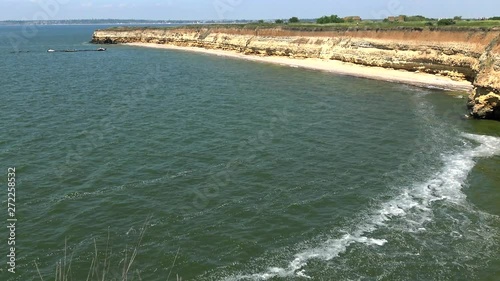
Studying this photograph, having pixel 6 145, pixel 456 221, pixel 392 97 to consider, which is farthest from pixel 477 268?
pixel 392 97

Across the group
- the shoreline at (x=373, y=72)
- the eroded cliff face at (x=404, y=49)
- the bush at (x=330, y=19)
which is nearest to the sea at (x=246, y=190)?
the eroded cliff face at (x=404, y=49)

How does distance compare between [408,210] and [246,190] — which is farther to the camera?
[246,190]

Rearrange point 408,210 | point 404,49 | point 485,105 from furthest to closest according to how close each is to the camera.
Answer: point 404,49, point 485,105, point 408,210

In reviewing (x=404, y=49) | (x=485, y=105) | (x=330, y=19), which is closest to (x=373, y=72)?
(x=404, y=49)

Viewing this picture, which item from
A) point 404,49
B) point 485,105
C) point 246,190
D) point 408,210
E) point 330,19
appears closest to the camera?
point 408,210

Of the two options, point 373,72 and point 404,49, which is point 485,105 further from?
point 404,49

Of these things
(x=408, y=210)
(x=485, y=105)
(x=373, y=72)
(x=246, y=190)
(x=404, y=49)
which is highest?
(x=404, y=49)

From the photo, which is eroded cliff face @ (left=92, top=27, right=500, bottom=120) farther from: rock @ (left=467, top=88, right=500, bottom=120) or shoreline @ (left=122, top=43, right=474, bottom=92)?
shoreline @ (left=122, top=43, right=474, bottom=92)
